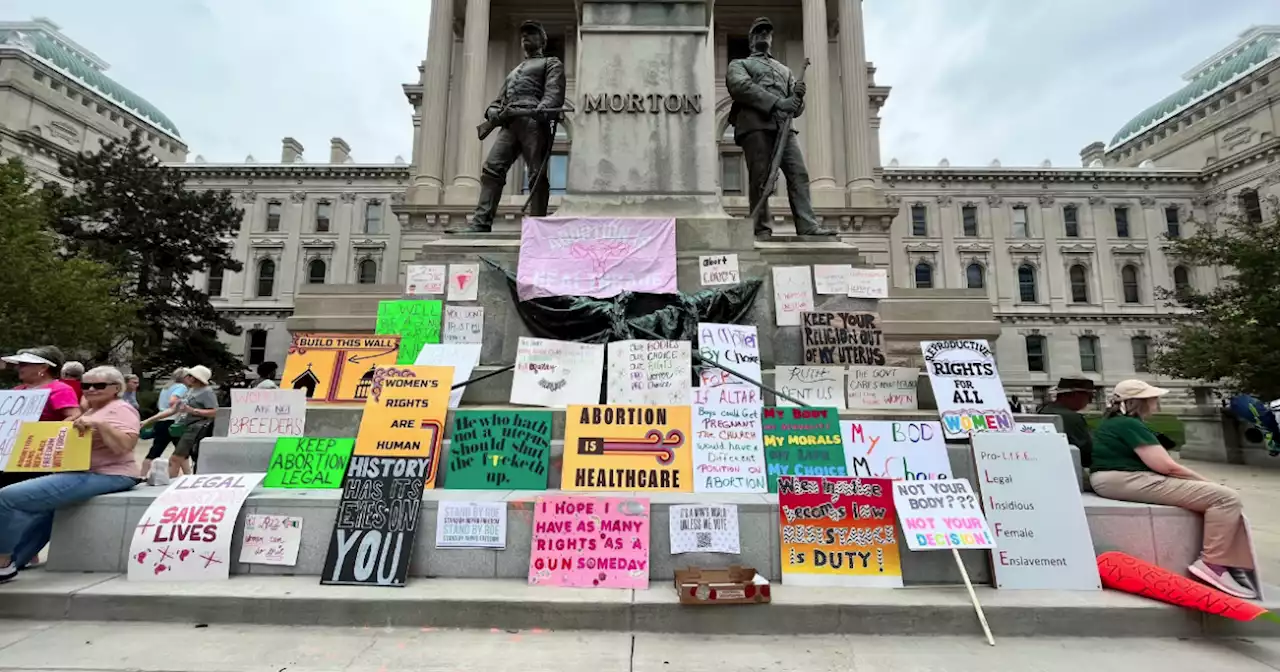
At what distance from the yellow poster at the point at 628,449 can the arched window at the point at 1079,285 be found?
5730 cm

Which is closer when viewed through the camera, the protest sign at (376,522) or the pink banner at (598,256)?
the protest sign at (376,522)

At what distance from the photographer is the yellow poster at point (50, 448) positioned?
440cm

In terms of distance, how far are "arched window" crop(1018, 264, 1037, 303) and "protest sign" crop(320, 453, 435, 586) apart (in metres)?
56.8

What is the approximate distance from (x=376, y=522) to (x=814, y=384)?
153 inches

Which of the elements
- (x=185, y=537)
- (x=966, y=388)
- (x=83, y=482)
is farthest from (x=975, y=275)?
(x=83, y=482)

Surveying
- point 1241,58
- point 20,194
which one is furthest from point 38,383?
point 1241,58

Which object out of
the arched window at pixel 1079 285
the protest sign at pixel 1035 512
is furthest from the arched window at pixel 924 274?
the protest sign at pixel 1035 512

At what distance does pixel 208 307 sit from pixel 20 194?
13454 millimetres

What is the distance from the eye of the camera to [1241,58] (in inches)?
2559

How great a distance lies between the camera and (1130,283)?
5222cm

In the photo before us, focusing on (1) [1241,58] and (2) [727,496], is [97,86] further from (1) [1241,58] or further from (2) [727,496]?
(1) [1241,58]

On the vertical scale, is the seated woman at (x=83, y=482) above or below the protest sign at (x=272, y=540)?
above

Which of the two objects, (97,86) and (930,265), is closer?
(930,265)

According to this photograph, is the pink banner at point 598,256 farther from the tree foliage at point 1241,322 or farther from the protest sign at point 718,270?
the tree foliage at point 1241,322
